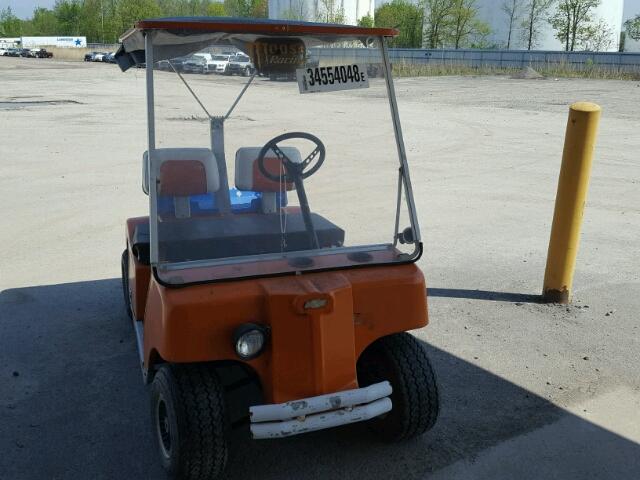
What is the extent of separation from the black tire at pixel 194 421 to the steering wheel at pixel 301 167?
0.85 meters

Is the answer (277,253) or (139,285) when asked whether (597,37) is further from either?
(277,253)

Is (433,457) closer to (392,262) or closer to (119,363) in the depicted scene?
(392,262)

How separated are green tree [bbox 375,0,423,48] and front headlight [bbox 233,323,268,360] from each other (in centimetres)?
6661

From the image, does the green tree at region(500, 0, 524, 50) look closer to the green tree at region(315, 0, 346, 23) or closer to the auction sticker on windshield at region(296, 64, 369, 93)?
the green tree at region(315, 0, 346, 23)

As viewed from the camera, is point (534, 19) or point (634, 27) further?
point (634, 27)

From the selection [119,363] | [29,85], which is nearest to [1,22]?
[29,85]

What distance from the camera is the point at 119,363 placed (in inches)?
176

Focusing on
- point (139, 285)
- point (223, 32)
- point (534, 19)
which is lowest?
point (139, 285)

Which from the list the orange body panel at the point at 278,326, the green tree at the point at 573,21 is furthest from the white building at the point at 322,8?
the orange body panel at the point at 278,326

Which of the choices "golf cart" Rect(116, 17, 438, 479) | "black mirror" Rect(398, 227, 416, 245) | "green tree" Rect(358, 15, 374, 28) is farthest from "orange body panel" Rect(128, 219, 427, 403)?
"green tree" Rect(358, 15, 374, 28)

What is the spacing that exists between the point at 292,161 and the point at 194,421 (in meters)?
1.34

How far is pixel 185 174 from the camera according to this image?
12.1 ft

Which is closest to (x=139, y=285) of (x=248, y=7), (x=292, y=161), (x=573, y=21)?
(x=292, y=161)

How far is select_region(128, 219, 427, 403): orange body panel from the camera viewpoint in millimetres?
2988
